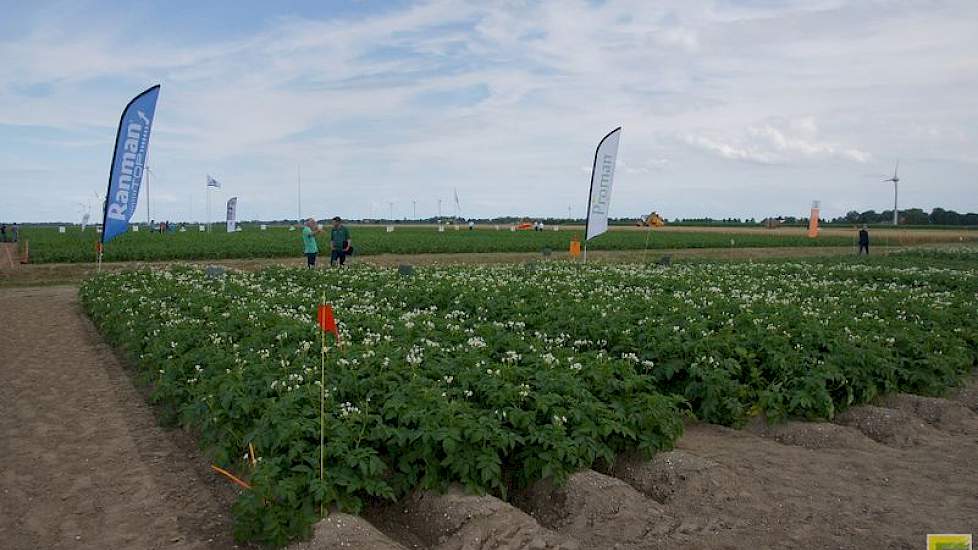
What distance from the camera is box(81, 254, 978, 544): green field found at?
590 centimetres

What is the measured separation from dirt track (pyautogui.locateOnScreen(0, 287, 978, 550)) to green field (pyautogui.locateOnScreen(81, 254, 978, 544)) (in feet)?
0.93

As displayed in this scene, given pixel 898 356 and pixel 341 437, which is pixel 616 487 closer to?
pixel 341 437

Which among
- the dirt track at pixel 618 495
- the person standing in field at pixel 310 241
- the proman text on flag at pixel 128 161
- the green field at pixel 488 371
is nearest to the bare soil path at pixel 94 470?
the dirt track at pixel 618 495

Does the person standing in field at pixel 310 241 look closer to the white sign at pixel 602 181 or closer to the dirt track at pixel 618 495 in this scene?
the white sign at pixel 602 181

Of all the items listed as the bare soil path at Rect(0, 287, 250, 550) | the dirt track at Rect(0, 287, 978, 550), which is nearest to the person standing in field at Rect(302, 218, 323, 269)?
the bare soil path at Rect(0, 287, 250, 550)

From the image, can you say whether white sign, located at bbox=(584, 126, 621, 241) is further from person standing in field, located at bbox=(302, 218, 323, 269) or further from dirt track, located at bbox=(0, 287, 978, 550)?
dirt track, located at bbox=(0, 287, 978, 550)

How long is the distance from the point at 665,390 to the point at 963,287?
13.2m

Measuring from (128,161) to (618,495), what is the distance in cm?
1733

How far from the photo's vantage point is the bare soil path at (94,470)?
5656 mm

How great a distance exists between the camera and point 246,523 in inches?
207

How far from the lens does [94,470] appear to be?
697 cm

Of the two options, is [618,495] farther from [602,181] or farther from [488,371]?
[602,181]

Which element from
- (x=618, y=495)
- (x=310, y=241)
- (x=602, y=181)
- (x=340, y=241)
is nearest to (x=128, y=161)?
(x=310, y=241)

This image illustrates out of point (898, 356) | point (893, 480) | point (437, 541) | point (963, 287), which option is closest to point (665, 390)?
point (893, 480)
